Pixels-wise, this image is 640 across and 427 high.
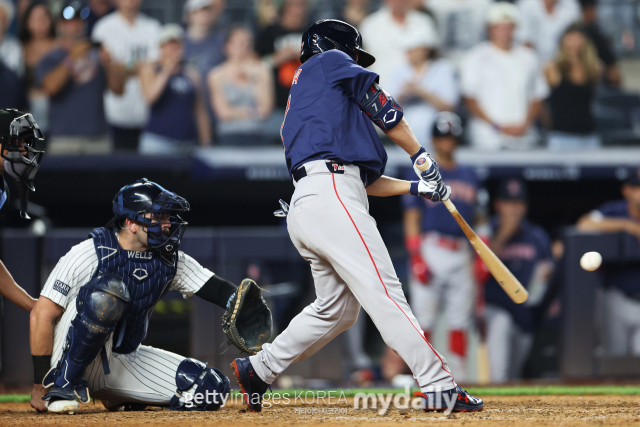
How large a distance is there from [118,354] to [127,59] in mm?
4078

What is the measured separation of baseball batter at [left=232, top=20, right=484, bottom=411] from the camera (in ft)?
8.46

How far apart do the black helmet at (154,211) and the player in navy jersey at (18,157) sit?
361 millimetres

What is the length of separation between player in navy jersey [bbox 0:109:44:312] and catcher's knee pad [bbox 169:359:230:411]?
696 mm

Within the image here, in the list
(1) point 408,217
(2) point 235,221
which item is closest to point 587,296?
(1) point 408,217

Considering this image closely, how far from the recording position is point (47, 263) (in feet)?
16.0

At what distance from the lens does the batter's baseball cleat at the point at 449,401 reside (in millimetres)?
2586

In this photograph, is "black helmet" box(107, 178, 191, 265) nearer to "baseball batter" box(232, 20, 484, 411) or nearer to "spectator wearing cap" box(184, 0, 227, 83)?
"baseball batter" box(232, 20, 484, 411)

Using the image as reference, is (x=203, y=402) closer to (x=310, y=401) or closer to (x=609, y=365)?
(x=310, y=401)

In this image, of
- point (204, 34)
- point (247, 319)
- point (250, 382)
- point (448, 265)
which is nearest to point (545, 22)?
point (448, 265)

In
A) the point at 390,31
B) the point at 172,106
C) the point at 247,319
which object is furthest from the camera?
the point at 390,31

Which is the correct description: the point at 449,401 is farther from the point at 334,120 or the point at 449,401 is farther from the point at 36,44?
the point at 36,44

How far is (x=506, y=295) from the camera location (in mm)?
5434

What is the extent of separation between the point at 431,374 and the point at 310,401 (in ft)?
3.34

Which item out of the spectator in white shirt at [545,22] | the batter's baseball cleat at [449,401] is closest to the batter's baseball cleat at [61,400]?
the batter's baseball cleat at [449,401]
